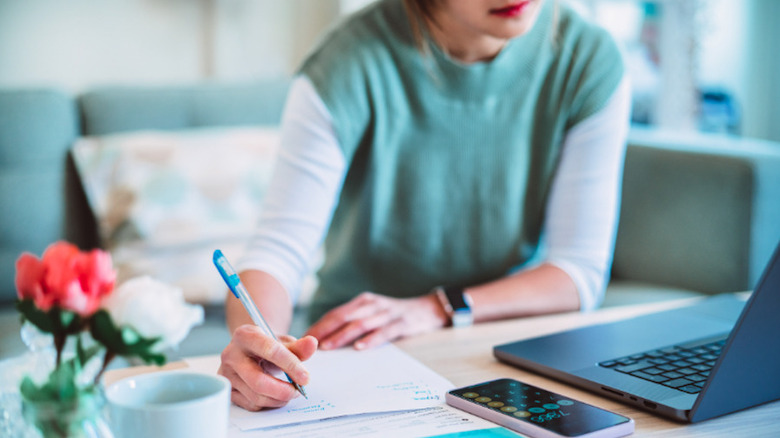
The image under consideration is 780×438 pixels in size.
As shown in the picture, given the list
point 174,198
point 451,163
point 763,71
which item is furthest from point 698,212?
point 763,71

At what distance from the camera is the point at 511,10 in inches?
37.9

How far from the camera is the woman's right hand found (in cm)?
65

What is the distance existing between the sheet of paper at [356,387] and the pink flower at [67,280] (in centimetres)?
24

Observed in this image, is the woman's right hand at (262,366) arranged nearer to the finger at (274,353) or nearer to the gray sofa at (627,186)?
the finger at (274,353)

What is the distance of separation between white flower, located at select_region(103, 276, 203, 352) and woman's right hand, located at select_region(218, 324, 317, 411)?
0.23m

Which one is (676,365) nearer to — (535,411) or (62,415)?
(535,411)

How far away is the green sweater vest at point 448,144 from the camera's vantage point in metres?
1.11

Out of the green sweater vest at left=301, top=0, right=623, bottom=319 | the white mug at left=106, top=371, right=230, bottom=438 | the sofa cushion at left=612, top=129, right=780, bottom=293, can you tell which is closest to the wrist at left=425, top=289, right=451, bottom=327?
the green sweater vest at left=301, top=0, right=623, bottom=319

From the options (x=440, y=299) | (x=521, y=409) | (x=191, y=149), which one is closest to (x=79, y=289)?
(x=521, y=409)

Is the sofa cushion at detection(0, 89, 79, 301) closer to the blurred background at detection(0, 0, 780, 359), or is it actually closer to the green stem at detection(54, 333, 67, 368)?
the blurred background at detection(0, 0, 780, 359)

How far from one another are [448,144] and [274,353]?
1.94 ft

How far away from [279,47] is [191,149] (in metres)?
0.99

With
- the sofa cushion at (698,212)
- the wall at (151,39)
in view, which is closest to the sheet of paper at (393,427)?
the sofa cushion at (698,212)

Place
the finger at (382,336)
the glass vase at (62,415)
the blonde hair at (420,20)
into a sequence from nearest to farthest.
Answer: the glass vase at (62,415) → the finger at (382,336) → the blonde hair at (420,20)
